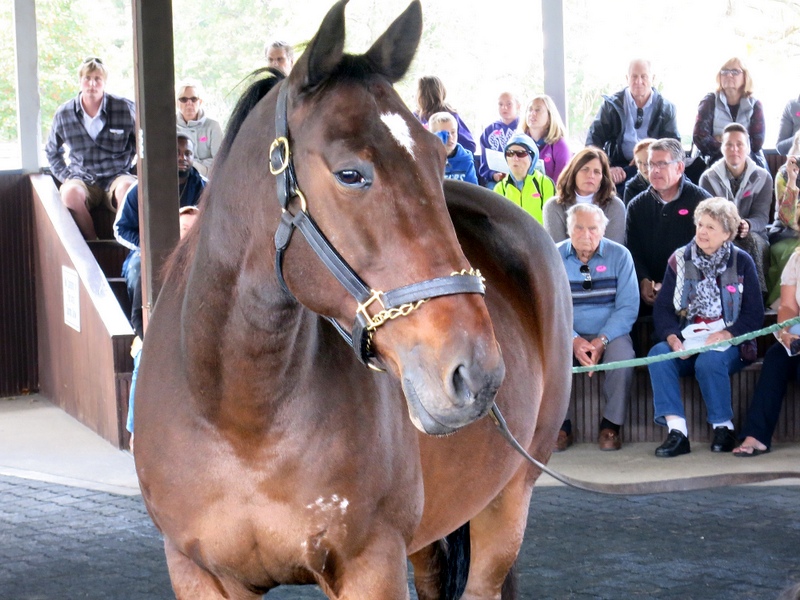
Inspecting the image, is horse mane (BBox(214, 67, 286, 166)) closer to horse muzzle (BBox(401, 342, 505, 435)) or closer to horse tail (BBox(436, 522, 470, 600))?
horse muzzle (BBox(401, 342, 505, 435))

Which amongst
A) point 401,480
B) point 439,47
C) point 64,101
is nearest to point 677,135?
point 439,47

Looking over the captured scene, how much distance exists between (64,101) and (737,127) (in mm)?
5513

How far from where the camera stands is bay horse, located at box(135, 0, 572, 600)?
1.83 metres

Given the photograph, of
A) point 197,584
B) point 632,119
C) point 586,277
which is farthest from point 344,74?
point 632,119

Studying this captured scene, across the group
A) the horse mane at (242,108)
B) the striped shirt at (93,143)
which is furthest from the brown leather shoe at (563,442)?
the horse mane at (242,108)

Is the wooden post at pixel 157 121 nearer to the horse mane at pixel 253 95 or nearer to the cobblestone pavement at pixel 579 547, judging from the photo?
the cobblestone pavement at pixel 579 547

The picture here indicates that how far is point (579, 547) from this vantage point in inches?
175

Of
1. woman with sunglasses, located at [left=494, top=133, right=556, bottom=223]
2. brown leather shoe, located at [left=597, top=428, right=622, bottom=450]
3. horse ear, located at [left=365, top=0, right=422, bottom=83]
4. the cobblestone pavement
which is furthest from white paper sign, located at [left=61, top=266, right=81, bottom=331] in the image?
horse ear, located at [left=365, top=0, right=422, bottom=83]

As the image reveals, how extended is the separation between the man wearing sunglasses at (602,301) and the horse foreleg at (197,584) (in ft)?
13.3

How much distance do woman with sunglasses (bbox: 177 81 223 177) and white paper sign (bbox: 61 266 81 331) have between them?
4.18 ft

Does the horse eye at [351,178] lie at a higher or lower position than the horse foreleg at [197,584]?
higher

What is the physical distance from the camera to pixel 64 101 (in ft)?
30.0

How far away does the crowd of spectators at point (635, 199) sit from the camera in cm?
625

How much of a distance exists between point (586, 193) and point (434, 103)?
1688mm
